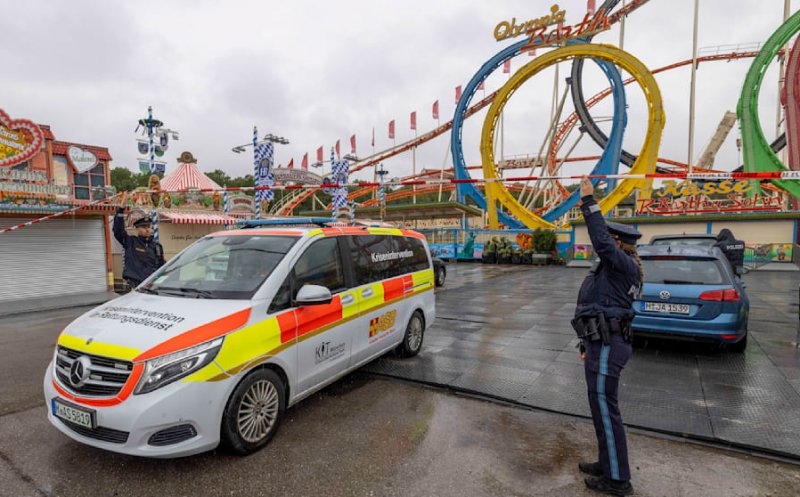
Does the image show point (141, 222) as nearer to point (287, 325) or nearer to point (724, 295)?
point (287, 325)

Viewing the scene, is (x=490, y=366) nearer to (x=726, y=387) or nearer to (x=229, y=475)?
(x=726, y=387)

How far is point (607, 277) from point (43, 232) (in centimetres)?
1666

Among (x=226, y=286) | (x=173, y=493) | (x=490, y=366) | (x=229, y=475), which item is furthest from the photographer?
(x=490, y=366)

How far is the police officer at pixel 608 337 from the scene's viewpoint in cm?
267

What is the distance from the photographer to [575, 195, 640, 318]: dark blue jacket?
2.66 m

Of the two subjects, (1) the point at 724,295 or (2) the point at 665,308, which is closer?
(1) the point at 724,295

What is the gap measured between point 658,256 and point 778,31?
2558cm

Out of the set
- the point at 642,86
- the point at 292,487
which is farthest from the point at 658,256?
the point at 642,86

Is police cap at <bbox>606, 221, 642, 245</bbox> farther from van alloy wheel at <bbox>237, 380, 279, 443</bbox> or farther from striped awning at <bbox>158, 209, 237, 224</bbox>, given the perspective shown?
striped awning at <bbox>158, 209, 237, 224</bbox>

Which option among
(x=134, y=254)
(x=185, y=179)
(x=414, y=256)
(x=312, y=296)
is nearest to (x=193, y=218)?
(x=185, y=179)

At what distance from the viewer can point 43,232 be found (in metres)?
13.0

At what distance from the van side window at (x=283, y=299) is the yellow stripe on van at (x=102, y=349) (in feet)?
3.17

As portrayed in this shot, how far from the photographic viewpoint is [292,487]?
2756 mm

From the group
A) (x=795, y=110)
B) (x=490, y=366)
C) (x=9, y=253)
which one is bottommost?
(x=490, y=366)
